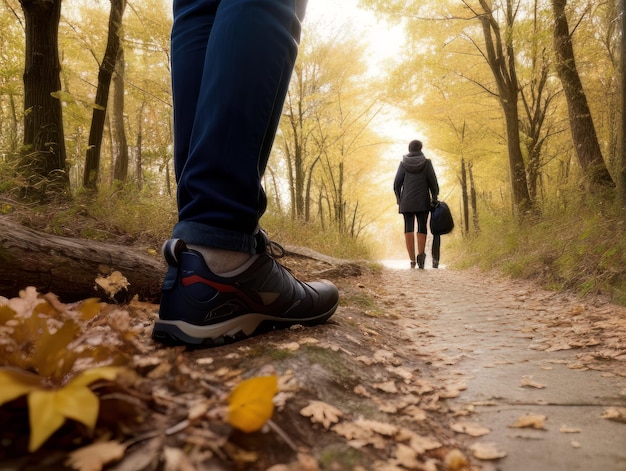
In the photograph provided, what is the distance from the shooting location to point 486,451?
832mm

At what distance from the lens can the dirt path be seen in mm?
848

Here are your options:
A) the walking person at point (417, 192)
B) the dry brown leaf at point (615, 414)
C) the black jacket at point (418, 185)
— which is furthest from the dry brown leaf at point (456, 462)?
the black jacket at point (418, 185)

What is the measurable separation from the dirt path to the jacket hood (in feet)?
13.9

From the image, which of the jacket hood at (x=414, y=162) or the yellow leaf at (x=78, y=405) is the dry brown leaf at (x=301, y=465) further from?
the jacket hood at (x=414, y=162)

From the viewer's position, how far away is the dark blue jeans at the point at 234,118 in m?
1.05

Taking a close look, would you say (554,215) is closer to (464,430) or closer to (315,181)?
(464,430)

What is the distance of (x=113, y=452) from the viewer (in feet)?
1.80

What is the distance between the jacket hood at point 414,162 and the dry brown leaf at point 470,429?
6517mm

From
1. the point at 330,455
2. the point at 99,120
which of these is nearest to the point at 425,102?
the point at 99,120

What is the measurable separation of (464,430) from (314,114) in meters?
11.2

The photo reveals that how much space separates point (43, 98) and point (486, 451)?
4.99 meters

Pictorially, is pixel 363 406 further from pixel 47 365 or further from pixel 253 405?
pixel 47 365

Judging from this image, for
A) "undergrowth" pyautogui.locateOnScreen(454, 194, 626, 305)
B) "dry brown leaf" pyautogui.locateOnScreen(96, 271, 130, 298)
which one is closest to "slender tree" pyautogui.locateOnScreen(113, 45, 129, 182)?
"dry brown leaf" pyautogui.locateOnScreen(96, 271, 130, 298)

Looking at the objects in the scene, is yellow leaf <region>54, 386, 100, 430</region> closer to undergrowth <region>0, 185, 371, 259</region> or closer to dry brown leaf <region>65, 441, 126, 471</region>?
dry brown leaf <region>65, 441, 126, 471</region>
